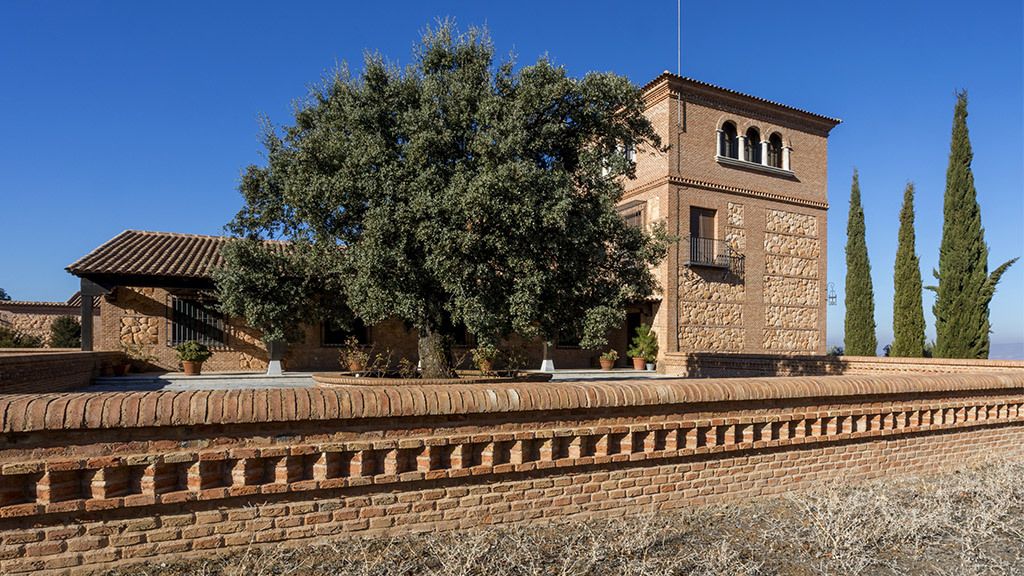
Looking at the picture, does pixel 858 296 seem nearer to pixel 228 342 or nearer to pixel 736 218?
pixel 736 218

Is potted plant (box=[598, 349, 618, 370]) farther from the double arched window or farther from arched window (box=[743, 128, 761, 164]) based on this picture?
arched window (box=[743, 128, 761, 164])

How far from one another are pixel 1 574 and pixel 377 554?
6.23 ft

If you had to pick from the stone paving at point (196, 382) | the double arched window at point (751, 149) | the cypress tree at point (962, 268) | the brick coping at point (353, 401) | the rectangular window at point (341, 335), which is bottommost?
the stone paving at point (196, 382)

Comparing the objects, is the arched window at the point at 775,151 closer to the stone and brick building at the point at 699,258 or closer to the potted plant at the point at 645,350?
the stone and brick building at the point at 699,258

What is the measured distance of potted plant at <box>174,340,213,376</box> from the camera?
14.6m

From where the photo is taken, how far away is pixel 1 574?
2.95 m

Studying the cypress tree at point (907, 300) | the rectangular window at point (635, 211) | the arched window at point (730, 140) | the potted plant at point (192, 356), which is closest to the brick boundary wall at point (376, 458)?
the potted plant at point (192, 356)

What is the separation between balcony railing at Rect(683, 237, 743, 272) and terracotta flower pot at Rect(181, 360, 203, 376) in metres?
14.4

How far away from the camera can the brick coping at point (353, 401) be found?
2988mm

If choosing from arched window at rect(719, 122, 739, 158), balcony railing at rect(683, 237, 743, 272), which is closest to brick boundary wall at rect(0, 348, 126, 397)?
balcony railing at rect(683, 237, 743, 272)

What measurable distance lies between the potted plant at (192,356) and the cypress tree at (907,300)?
1999 centimetres

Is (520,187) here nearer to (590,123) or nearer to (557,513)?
(590,123)

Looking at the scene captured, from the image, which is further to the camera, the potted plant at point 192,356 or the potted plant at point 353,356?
the potted plant at point 353,356

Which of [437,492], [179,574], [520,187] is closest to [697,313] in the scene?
[520,187]
